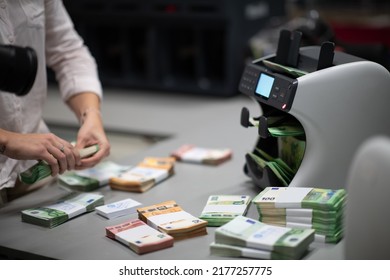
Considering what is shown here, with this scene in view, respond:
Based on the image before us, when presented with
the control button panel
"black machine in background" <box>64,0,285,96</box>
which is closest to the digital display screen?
the control button panel

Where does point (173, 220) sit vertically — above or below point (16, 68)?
below

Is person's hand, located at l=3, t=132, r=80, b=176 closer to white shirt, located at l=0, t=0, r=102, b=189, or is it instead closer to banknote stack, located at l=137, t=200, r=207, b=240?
white shirt, located at l=0, t=0, r=102, b=189

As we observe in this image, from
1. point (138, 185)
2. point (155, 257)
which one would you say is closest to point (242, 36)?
point (138, 185)

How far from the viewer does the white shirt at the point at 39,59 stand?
1514 mm

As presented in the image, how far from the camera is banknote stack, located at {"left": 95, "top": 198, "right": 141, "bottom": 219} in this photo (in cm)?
142

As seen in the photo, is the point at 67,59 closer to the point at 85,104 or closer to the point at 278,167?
the point at 85,104

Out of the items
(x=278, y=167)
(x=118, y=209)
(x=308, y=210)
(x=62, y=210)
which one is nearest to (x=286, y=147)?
(x=278, y=167)

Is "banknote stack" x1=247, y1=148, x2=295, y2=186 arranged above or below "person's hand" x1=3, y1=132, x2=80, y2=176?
below

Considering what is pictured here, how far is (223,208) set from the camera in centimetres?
140

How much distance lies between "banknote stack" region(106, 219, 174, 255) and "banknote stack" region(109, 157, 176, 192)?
252 millimetres

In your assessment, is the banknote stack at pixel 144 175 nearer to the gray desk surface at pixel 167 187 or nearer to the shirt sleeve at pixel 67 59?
the gray desk surface at pixel 167 187

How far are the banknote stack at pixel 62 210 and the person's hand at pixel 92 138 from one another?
96 millimetres

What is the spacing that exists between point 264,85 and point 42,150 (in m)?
0.56

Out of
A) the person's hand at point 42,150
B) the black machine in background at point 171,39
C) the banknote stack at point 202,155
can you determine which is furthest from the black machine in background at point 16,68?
the black machine in background at point 171,39
